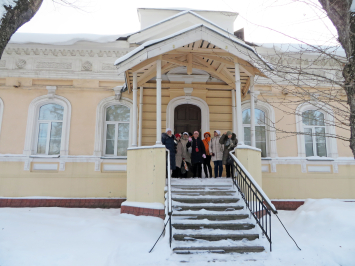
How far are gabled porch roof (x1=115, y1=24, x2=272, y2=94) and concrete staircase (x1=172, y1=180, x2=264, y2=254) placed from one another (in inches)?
113

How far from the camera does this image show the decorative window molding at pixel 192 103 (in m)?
9.03

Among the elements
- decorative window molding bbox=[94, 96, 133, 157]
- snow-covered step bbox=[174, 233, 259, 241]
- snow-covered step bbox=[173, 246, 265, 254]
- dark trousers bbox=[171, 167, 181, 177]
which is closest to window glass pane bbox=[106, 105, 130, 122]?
decorative window molding bbox=[94, 96, 133, 157]

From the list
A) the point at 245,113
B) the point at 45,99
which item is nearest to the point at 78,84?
the point at 45,99

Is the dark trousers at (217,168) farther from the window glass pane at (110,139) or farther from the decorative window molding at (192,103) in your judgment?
the window glass pane at (110,139)

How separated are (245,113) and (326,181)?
10.8ft

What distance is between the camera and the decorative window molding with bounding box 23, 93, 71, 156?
28.7ft

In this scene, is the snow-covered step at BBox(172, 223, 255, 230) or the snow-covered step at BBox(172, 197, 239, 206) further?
the snow-covered step at BBox(172, 197, 239, 206)

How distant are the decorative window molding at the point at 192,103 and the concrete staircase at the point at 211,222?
308 centimetres

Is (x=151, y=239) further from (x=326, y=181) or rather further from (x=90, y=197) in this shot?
(x=326, y=181)

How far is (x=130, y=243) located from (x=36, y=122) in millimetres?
6087

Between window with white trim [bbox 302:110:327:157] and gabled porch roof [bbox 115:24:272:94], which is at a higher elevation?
gabled porch roof [bbox 115:24:272:94]

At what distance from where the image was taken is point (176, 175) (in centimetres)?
751

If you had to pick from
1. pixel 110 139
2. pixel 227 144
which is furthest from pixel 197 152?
pixel 110 139

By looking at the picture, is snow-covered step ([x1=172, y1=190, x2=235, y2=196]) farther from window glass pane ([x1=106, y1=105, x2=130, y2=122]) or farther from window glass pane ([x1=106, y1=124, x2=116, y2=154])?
window glass pane ([x1=106, y1=105, x2=130, y2=122])
